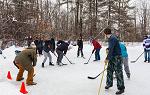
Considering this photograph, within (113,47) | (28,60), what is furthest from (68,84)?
(113,47)

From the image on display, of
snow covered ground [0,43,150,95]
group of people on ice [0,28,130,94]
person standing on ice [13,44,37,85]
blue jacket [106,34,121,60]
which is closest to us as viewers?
blue jacket [106,34,121,60]

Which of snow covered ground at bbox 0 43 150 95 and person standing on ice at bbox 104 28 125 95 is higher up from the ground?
person standing on ice at bbox 104 28 125 95

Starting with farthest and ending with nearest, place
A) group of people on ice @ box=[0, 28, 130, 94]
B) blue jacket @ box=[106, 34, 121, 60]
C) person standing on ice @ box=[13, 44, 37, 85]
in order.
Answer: person standing on ice @ box=[13, 44, 37, 85], group of people on ice @ box=[0, 28, 130, 94], blue jacket @ box=[106, 34, 121, 60]

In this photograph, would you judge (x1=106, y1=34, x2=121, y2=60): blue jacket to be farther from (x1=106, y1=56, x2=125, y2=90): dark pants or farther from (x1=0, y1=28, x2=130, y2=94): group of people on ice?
(x1=106, y1=56, x2=125, y2=90): dark pants

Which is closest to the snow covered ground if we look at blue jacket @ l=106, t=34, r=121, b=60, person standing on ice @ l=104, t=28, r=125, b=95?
person standing on ice @ l=104, t=28, r=125, b=95

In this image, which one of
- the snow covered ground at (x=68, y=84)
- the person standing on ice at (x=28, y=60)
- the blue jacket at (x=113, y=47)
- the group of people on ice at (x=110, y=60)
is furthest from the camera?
the person standing on ice at (x=28, y=60)

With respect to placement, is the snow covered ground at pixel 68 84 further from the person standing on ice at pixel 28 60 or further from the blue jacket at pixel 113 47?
the blue jacket at pixel 113 47

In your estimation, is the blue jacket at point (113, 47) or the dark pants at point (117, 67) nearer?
the blue jacket at point (113, 47)

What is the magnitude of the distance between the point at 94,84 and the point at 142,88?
5.67 ft

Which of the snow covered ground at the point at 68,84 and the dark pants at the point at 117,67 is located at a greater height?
the dark pants at the point at 117,67

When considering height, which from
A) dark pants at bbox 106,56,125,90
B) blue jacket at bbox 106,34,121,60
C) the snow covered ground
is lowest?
the snow covered ground

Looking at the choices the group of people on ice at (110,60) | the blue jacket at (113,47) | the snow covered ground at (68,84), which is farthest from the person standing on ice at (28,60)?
the blue jacket at (113,47)

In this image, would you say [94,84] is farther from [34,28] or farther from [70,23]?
[70,23]

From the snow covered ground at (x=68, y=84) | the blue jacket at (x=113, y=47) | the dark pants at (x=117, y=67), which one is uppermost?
the blue jacket at (x=113, y=47)
